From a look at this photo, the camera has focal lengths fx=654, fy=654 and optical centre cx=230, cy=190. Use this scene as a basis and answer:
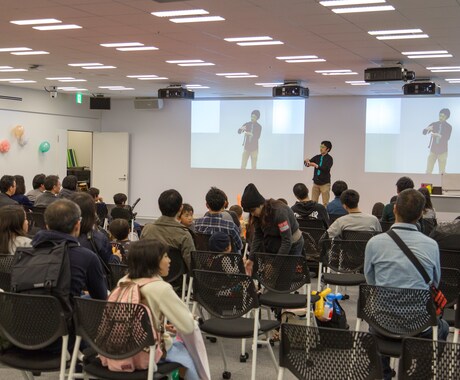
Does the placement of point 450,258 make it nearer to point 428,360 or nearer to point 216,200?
point 216,200

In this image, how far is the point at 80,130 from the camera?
18141mm

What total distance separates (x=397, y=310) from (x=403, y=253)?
0.34 meters

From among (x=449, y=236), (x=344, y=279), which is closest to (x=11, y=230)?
(x=344, y=279)

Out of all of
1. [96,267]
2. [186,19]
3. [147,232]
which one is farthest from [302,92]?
[96,267]

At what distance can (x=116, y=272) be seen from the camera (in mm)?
4305

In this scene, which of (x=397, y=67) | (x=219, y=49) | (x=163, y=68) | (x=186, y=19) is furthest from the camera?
(x=163, y=68)

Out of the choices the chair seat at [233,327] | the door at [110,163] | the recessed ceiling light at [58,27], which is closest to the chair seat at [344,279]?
the chair seat at [233,327]

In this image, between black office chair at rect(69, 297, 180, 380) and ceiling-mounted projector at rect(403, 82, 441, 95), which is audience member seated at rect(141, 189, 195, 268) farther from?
ceiling-mounted projector at rect(403, 82, 441, 95)

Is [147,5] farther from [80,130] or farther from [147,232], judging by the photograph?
[80,130]

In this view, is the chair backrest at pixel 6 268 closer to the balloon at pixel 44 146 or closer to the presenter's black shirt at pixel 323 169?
the presenter's black shirt at pixel 323 169

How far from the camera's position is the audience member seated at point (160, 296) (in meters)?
3.24

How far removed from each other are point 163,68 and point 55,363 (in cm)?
924

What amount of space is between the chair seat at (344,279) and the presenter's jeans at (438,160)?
9.43 metres

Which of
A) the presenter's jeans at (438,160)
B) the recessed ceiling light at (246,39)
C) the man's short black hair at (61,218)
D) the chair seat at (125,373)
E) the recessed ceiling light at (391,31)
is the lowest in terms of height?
the chair seat at (125,373)
